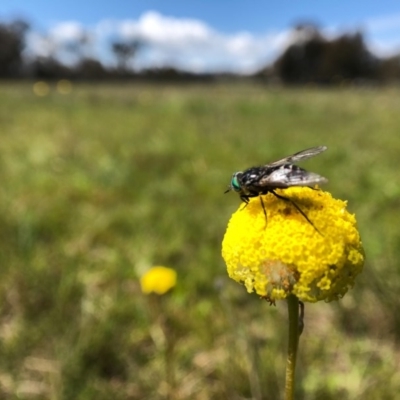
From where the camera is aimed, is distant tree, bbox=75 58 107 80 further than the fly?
Yes

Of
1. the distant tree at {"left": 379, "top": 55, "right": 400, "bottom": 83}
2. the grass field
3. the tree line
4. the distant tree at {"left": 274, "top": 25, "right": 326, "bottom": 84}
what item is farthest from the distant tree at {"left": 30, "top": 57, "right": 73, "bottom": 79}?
the grass field

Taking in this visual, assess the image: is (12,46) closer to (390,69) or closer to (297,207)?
(390,69)

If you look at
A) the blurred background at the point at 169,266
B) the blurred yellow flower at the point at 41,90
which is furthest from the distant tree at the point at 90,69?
the blurred background at the point at 169,266

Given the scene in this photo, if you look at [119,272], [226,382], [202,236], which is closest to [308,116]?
[202,236]

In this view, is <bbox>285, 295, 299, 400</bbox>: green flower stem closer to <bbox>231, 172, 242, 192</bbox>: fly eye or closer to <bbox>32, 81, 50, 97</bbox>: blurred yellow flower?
<bbox>231, 172, 242, 192</bbox>: fly eye

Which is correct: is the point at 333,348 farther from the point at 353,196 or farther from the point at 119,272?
the point at 353,196
